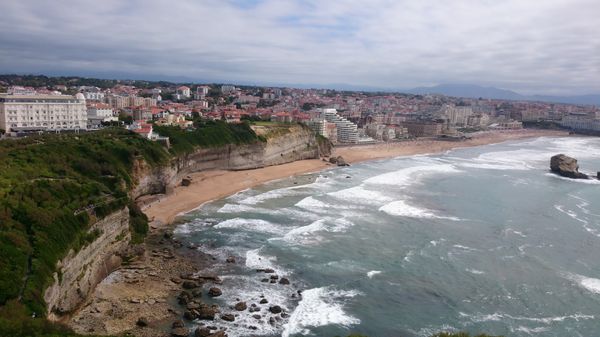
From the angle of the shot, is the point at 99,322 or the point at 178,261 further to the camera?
the point at 178,261

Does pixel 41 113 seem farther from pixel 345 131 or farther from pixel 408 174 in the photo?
pixel 345 131

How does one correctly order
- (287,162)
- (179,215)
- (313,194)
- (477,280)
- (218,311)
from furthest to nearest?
(287,162) → (313,194) → (179,215) → (477,280) → (218,311)

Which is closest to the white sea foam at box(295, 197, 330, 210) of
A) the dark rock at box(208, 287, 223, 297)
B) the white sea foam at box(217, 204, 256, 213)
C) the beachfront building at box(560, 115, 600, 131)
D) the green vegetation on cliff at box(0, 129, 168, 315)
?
the white sea foam at box(217, 204, 256, 213)

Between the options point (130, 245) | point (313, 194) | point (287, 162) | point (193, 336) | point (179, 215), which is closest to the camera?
point (193, 336)

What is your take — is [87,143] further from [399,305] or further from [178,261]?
[399,305]

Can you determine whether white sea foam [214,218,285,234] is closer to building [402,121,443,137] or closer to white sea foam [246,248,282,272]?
white sea foam [246,248,282,272]

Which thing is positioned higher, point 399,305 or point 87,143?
point 87,143

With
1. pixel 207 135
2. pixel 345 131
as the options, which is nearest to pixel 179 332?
pixel 207 135

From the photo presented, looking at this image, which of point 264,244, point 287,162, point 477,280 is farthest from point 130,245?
point 287,162
